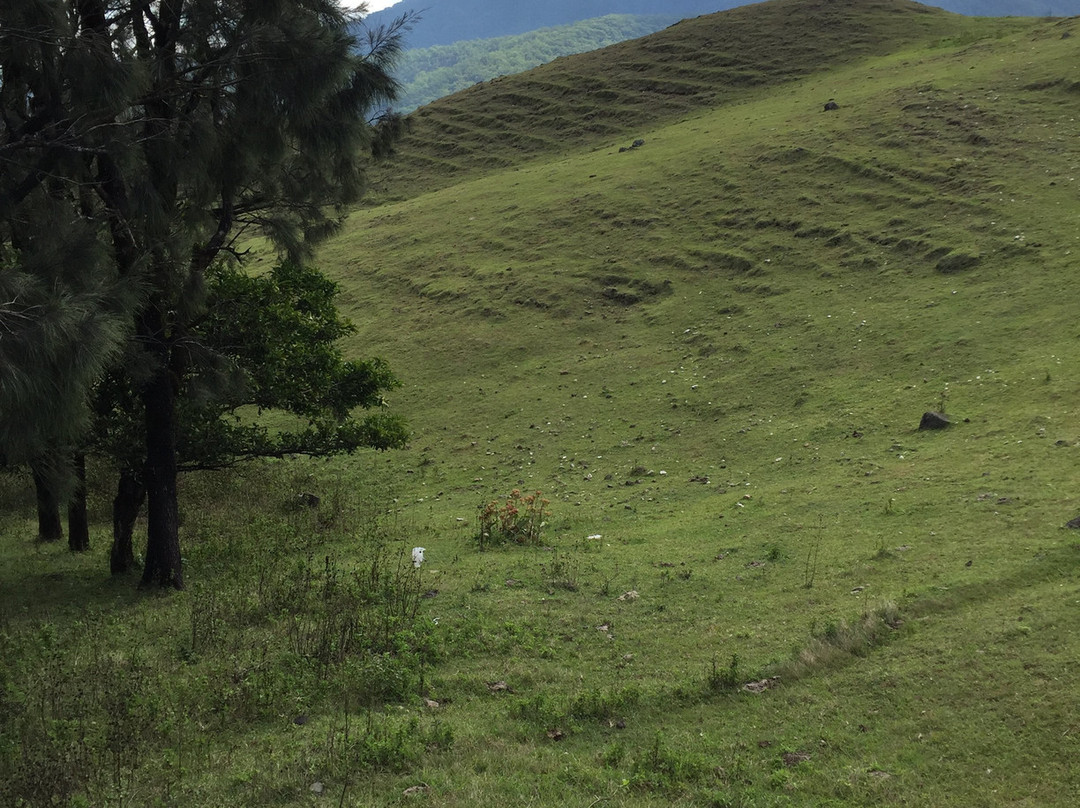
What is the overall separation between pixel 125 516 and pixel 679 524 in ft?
32.3

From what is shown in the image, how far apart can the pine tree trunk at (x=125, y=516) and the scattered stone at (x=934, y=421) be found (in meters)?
15.8

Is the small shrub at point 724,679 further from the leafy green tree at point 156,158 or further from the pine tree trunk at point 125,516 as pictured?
the pine tree trunk at point 125,516

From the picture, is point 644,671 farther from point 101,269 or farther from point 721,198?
point 721,198

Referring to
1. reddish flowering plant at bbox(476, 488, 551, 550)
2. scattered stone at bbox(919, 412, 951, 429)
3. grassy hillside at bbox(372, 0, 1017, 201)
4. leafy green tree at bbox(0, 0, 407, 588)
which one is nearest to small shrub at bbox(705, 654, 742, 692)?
reddish flowering plant at bbox(476, 488, 551, 550)

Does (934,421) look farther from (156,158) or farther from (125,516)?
(125,516)

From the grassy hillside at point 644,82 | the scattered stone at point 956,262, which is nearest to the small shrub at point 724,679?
the scattered stone at point 956,262

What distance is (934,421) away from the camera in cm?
1866

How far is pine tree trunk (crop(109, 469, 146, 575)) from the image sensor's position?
1454 centimetres

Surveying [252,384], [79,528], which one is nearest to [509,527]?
[252,384]

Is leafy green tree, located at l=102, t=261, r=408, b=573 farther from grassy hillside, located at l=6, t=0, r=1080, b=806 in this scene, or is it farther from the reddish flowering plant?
the reddish flowering plant

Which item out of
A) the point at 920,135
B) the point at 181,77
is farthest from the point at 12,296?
the point at 920,135

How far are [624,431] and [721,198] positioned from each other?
18.6 meters

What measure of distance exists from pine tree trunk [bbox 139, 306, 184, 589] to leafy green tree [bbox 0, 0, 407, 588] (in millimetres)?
27

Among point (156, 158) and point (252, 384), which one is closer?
point (156, 158)
